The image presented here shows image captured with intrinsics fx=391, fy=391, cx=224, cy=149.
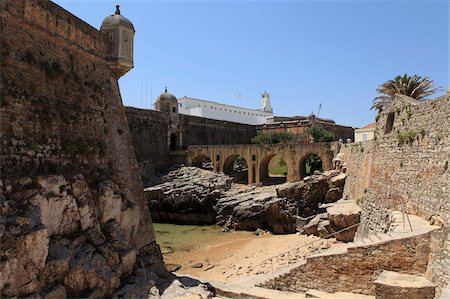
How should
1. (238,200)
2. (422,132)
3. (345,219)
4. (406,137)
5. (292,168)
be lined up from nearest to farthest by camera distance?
(422,132)
(406,137)
(345,219)
(238,200)
(292,168)

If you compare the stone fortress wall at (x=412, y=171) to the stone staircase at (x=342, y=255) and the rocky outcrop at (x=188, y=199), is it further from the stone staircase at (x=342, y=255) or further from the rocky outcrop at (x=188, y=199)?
the rocky outcrop at (x=188, y=199)

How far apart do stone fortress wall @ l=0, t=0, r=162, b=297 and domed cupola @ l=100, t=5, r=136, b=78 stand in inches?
11.7

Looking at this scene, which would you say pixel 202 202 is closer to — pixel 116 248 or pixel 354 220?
pixel 354 220

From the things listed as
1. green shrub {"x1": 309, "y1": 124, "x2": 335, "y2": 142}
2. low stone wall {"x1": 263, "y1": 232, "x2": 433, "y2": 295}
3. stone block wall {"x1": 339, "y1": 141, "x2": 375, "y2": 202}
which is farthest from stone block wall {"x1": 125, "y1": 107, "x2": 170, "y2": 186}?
low stone wall {"x1": 263, "y1": 232, "x2": 433, "y2": 295}

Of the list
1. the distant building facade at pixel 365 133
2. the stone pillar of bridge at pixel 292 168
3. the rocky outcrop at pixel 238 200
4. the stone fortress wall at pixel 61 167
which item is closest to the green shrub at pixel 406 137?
the rocky outcrop at pixel 238 200

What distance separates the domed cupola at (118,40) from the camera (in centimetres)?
1383

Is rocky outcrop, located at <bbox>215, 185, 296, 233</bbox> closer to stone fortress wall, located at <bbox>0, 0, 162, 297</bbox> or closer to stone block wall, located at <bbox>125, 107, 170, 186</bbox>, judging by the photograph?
stone block wall, located at <bbox>125, 107, 170, 186</bbox>

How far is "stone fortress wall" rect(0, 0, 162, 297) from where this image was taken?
8.15 meters

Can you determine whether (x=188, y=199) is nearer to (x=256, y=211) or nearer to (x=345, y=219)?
(x=256, y=211)

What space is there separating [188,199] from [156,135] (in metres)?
8.83

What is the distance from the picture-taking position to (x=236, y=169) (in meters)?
42.5

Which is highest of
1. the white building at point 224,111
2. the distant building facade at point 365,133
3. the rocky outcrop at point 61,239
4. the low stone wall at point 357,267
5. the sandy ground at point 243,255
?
the white building at point 224,111

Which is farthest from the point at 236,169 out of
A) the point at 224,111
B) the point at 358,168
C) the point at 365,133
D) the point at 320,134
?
the point at 358,168

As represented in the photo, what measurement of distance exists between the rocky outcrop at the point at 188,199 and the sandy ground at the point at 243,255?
513 cm
